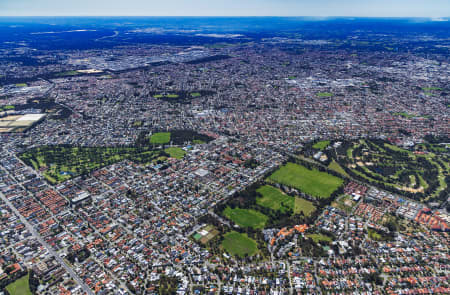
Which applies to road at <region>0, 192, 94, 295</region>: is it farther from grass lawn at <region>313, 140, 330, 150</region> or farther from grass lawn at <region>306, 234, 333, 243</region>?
grass lawn at <region>313, 140, 330, 150</region>

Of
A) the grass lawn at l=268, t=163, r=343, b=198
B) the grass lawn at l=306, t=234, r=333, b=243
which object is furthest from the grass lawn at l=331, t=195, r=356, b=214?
the grass lawn at l=306, t=234, r=333, b=243

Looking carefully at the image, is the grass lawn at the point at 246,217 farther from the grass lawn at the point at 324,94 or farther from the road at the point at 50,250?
the grass lawn at the point at 324,94

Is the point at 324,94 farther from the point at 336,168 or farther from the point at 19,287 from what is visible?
the point at 19,287

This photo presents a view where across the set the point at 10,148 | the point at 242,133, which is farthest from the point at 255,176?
the point at 10,148

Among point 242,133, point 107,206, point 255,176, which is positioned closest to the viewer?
point 107,206

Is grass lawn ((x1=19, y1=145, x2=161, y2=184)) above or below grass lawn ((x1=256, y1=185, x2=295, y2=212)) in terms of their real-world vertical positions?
above

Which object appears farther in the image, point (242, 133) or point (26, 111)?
point (26, 111)

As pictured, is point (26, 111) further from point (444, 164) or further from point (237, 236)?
point (444, 164)
